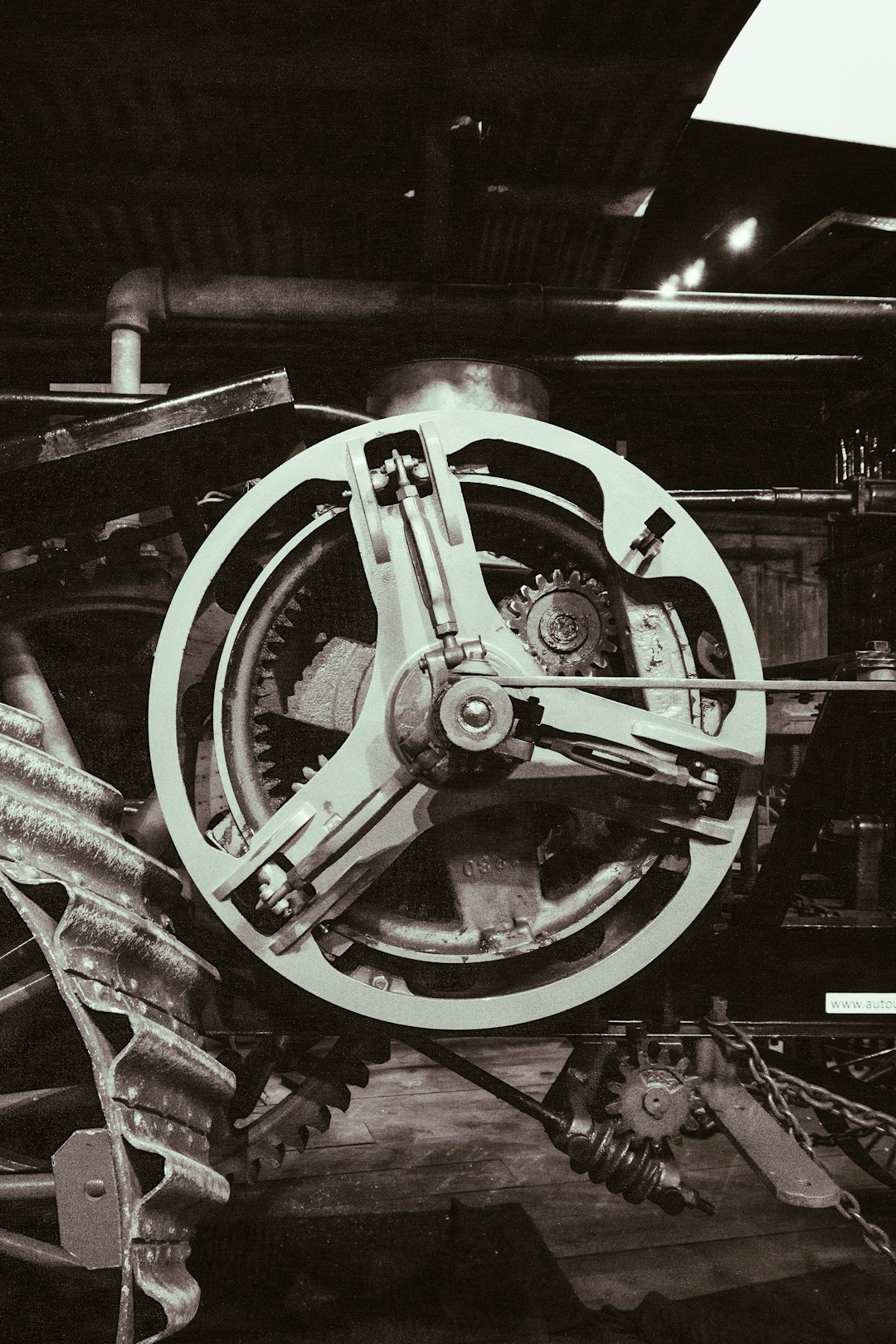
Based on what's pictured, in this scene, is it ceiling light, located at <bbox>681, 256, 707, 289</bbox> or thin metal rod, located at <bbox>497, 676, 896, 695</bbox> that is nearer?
thin metal rod, located at <bbox>497, 676, 896, 695</bbox>

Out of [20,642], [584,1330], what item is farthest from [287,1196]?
[20,642]

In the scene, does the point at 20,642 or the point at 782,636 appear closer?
the point at 20,642

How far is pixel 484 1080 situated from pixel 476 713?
0.81 m

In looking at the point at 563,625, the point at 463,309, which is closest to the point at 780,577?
the point at 463,309

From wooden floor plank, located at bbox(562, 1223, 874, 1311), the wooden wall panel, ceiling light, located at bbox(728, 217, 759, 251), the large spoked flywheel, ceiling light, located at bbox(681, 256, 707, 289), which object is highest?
ceiling light, located at bbox(728, 217, 759, 251)

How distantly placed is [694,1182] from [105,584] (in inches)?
86.6

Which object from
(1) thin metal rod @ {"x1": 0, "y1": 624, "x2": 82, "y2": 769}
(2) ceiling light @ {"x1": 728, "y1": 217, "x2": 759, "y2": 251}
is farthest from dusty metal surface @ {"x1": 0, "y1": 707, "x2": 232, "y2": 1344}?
(2) ceiling light @ {"x1": 728, "y1": 217, "x2": 759, "y2": 251}

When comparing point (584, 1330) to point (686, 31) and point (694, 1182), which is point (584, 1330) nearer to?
point (694, 1182)

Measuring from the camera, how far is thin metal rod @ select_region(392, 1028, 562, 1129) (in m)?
1.65

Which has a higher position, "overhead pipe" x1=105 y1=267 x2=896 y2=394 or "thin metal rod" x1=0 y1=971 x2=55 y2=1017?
"overhead pipe" x1=105 y1=267 x2=896 y2=394

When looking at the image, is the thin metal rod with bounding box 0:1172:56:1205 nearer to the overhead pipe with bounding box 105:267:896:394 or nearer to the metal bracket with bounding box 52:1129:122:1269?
the metal bracket with bounding box 52:1129:122:1269

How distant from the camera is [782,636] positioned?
11.2 ft

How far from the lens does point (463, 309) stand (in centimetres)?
209

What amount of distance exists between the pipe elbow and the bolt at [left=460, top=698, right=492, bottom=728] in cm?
120
